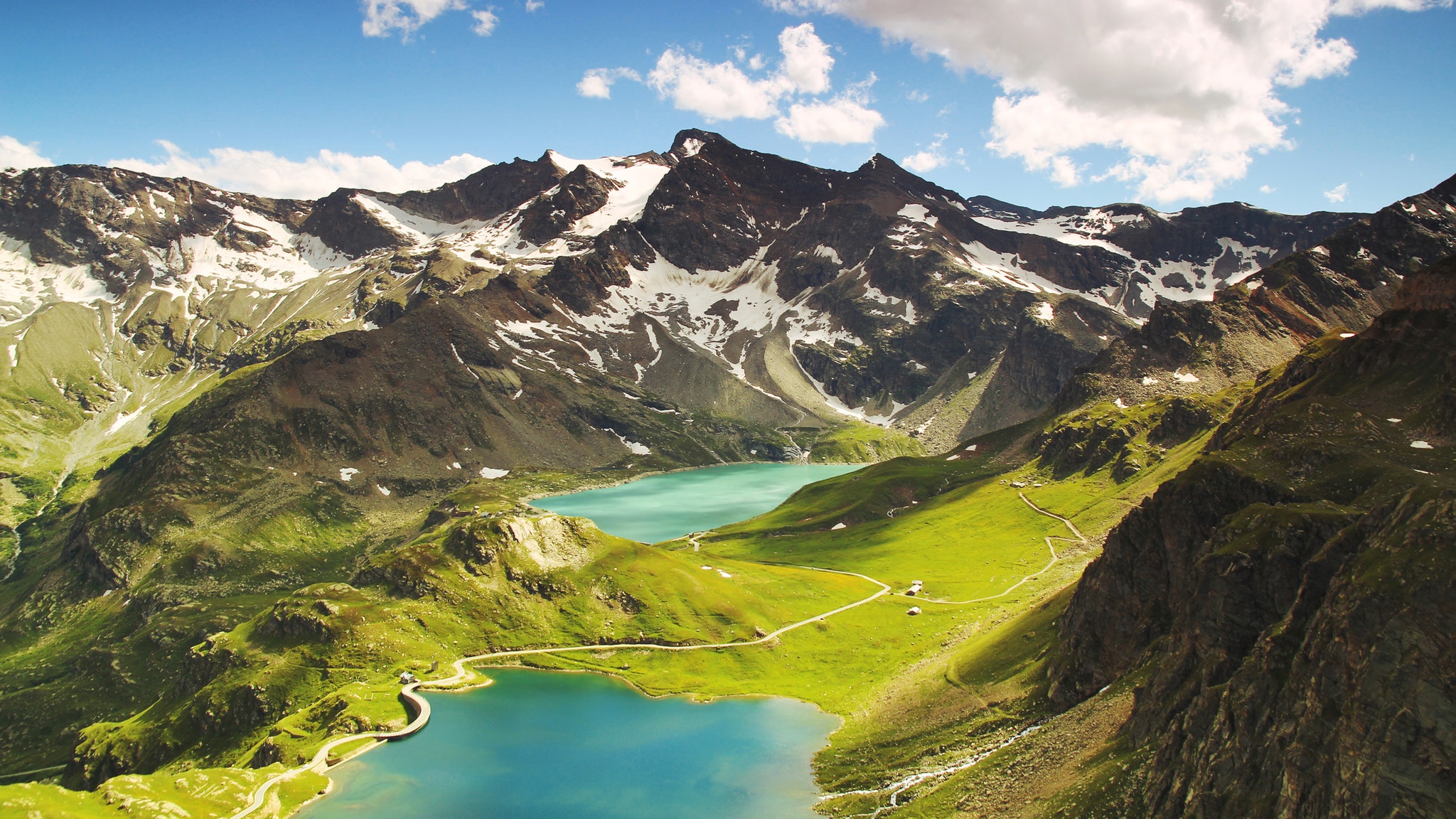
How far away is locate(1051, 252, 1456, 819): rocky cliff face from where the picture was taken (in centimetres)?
2970

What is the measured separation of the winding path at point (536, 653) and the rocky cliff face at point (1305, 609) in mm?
14843

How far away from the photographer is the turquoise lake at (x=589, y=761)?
63.2 metres

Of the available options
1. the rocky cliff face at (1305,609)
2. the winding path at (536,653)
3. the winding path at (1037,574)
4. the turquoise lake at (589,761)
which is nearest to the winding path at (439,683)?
the winding path at (536,653)

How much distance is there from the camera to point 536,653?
101562 mm

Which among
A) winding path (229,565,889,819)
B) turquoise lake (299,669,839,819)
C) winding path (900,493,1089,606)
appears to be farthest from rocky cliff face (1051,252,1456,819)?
winding path (229,565,889,819)

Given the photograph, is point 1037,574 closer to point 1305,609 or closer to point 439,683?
point 439,683

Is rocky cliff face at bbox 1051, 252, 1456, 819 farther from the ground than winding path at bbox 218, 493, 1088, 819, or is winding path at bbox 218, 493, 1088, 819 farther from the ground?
rocky cliff face at bbox 1051, 252, 1456, 819

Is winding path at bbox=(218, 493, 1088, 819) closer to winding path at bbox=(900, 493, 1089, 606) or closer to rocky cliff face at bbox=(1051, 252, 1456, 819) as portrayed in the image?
winding path at bbox=(900, 493, 1089, 606)

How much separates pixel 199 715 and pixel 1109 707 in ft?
335

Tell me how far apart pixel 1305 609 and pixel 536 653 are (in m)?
84.4

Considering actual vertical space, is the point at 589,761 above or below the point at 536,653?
below

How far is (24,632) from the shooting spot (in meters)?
194

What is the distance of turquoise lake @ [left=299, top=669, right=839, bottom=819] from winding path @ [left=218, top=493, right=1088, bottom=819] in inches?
82.1

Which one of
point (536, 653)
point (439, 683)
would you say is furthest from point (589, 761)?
point (536, 653)
